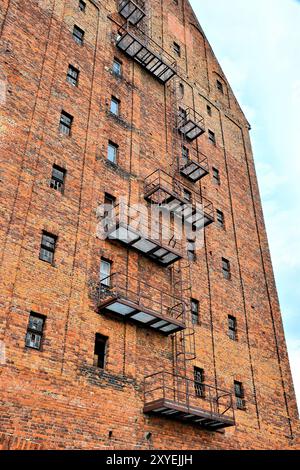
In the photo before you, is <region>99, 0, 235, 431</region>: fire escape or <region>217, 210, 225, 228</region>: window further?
<region>217, 210, 225, 228</region>: window

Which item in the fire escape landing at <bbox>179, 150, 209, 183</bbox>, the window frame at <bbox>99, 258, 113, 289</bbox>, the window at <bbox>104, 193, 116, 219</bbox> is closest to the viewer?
the window frame at <bbox>99, 258, 113, 289</bbox>

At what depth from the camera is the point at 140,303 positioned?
18.6 metres

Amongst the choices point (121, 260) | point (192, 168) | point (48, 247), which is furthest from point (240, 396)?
point (192, 168)

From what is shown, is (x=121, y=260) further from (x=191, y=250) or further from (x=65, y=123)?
(x=65, y=123)

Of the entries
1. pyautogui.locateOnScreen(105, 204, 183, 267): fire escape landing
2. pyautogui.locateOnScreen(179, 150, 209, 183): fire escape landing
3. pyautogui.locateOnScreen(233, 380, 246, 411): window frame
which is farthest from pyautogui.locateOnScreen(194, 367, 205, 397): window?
pyautogui.locateOnScreen(179, 150, 209, 183): fire escape landing

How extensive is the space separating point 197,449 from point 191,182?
43.5 ft

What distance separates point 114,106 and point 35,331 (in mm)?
12327

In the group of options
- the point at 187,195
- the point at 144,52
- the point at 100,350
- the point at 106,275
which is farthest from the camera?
the point at 144,52

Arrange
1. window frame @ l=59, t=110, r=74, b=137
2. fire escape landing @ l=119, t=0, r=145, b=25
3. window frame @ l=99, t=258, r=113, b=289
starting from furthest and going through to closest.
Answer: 1. fire escape landing @ l=119, t=0, r=145, b=25
2. window frame @ l=59, t=110, r=74, b=137
3. window frame @ l=99, t=258, r=113, b=289

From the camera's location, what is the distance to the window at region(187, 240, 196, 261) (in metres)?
23.0

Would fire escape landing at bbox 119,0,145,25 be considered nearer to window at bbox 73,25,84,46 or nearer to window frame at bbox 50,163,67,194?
window at bbox 73,25,84,46

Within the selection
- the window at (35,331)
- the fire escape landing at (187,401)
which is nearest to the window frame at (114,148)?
the window at (35,331)

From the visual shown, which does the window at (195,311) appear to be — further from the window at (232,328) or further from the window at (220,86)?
the window at (220,86)

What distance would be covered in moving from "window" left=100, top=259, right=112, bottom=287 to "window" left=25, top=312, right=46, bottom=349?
10.1 feet
